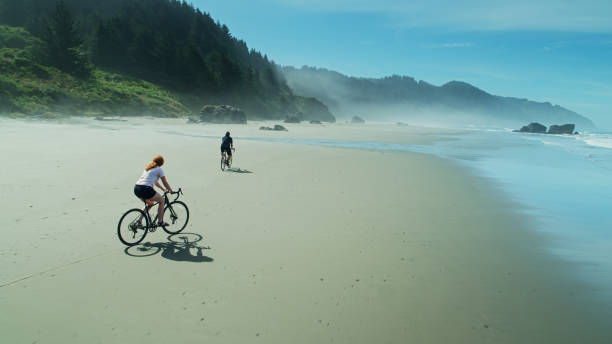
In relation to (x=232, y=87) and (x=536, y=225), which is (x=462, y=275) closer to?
(x=536, y=225)

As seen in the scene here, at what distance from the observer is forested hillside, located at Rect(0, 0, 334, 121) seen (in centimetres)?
5056

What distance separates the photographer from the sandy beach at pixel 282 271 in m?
4.13

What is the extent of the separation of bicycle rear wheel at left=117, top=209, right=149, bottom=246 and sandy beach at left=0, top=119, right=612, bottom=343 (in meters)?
0.23

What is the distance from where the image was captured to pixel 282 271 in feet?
18.4

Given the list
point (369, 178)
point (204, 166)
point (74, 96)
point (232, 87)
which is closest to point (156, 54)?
point (232, 87)

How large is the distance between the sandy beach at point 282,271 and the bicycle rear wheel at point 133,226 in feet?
0.74

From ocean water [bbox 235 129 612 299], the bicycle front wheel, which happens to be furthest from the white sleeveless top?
ocean water [bbox 235 129 612 299]

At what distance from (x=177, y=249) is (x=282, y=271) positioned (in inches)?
92.9

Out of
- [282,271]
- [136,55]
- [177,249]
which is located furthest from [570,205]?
[136,55]

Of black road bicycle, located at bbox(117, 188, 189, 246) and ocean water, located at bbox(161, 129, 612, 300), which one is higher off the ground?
black road bicycle, located at bbox(117, 188, 189, 246)

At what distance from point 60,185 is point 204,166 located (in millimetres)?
5929

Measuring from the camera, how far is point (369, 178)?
13.7 metres

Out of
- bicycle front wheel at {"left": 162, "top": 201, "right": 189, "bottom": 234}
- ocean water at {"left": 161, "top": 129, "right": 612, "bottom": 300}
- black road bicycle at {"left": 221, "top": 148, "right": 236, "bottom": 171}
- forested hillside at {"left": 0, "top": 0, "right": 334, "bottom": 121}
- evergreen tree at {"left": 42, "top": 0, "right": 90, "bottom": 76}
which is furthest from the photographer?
forested hillside at {"left": 0, "top": 0, "right": 334, "bottom": 121}

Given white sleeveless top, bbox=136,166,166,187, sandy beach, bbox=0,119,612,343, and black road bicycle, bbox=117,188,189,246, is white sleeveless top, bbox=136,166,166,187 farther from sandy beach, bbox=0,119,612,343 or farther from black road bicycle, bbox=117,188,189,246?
sandy beach, bbox=0,119,612,343
